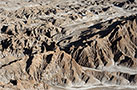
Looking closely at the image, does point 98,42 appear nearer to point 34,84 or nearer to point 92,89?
point 92,89

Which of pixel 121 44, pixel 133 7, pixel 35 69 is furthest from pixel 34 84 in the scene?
pixel 133 7

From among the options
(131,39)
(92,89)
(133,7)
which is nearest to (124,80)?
(92,89)

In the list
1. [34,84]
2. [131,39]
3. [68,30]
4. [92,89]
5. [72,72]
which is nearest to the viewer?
[34,84]

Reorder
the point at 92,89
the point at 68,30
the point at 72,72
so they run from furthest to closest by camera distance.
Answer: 1. the point at 68,30
2. the point at 72,72
3. the point at 92,89

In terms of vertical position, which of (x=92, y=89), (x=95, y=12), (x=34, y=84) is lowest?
(x=92, y=89)

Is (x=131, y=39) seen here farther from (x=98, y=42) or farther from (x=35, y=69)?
(x=35, y=69)

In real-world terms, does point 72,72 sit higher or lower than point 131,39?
lower

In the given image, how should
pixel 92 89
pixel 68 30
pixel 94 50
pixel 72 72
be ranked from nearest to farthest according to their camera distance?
1. pixel 92 89
2. pixel 72 72
3. pixel 94 50
4. pixel 68 30

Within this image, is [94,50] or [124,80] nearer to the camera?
[124,80]

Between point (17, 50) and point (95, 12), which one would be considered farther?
point (95, 12)
